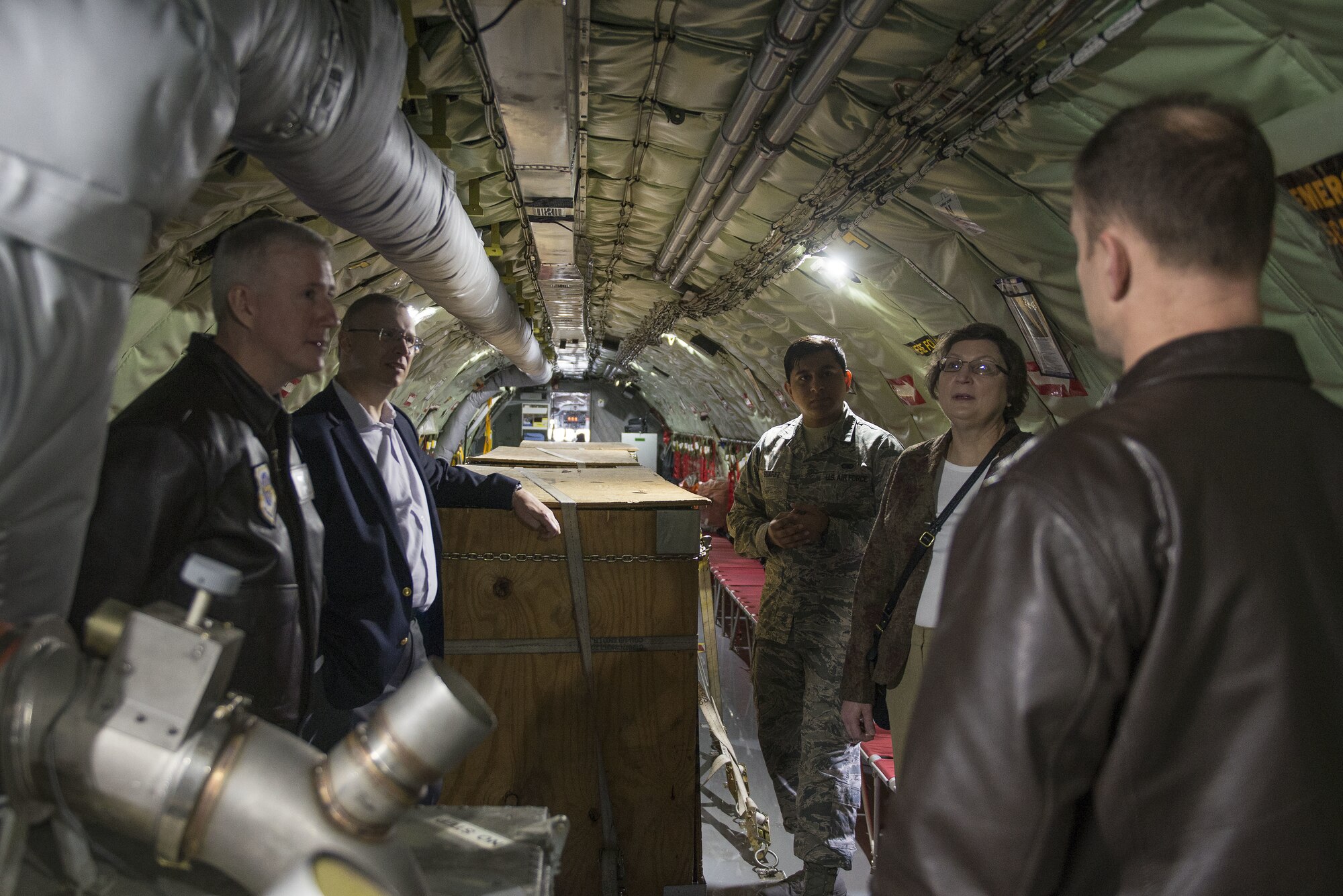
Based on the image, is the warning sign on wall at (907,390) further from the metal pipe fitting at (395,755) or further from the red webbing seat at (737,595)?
the metal pipe fitting at (395,755)

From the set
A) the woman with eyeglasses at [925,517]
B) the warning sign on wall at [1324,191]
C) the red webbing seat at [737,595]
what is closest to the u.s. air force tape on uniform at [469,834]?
the woman with eyeglasses at [925,517]

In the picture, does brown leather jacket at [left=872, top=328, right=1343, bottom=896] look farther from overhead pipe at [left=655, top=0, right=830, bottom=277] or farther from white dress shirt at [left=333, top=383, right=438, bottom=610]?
white dress shirt at [left=333, top=383, right=438, bottom=610]

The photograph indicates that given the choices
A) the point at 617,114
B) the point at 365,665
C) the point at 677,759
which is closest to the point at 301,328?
the point at 365,665

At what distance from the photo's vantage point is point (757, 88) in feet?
9.24

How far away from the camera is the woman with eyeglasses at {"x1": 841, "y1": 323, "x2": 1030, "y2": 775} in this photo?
2402 mm

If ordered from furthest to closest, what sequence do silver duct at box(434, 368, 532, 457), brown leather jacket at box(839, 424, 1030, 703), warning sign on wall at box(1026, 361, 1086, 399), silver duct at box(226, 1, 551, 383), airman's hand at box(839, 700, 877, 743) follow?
silver duct at box(434, 368, 532, 457), warning sign on wall at box(1026, 361, 1086, 399), airman's hand at box(839, 700, 877, 743), brown leather jacket at box(839, 424, 1030, 703), silver duct at box(226, 1, 551, 383)

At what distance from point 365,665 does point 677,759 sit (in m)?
1.14

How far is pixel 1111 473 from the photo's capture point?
972 millimetres

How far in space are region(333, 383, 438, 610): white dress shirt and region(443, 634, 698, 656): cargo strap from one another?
0.23m

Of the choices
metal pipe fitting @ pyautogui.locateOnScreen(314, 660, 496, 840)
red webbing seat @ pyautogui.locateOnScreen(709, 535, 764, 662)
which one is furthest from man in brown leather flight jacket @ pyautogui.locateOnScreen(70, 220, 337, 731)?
Result: red webbing seat @ pyautogui.locateOnScreen(709, 535, 764, 662)

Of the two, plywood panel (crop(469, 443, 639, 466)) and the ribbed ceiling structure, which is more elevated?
the ribbed ceiling structure

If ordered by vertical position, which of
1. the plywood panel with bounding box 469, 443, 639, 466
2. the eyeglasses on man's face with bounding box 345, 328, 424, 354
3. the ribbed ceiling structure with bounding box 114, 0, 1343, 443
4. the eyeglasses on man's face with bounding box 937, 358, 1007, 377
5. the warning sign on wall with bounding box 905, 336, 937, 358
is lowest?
the plywood panel with bounding box 469, 443, 639, 466

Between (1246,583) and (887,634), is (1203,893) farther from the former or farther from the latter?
(887,634)

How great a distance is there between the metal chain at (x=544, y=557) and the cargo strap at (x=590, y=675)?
0.06 meters
